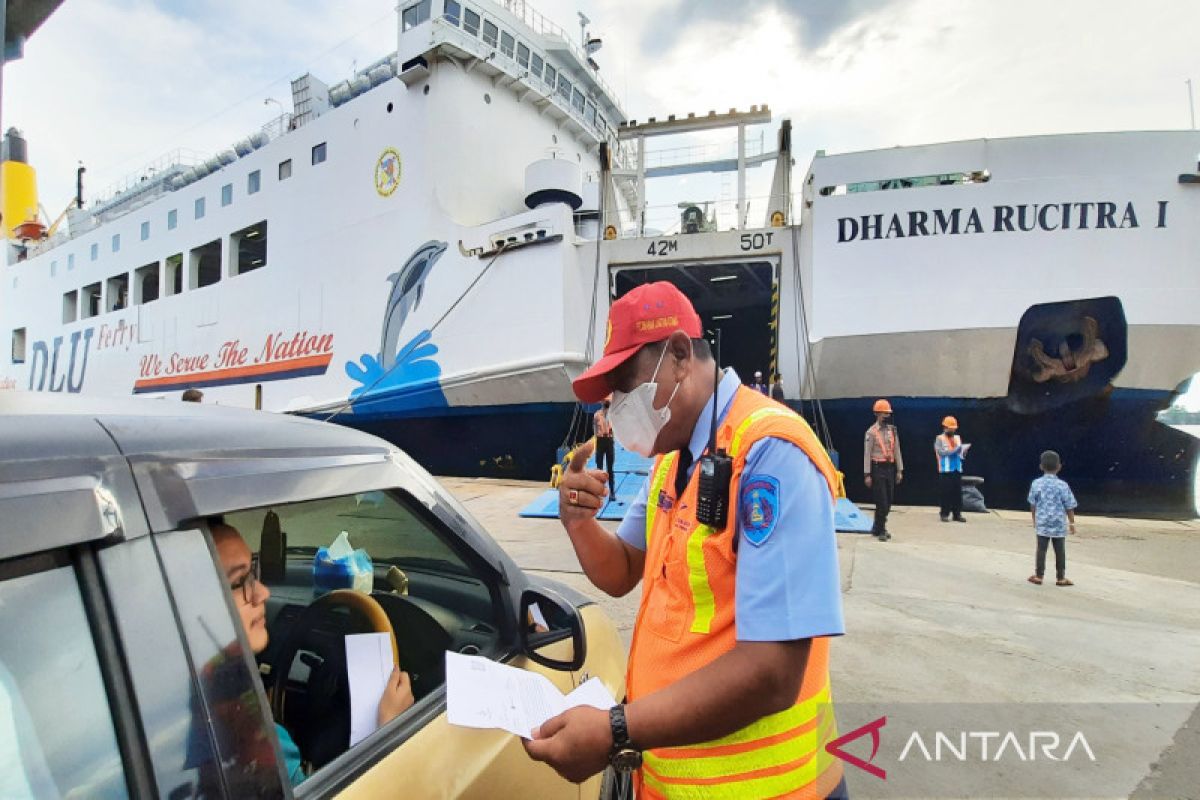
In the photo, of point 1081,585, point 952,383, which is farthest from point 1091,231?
point 1081,585

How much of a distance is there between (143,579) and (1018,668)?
13.1ft

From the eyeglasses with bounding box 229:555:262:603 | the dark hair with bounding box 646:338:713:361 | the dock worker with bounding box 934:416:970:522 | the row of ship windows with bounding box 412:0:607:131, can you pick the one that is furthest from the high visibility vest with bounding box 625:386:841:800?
the row of ship windows with bounding box 412:0:607:131

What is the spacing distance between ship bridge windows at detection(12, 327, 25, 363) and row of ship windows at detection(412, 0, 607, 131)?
20.7 m

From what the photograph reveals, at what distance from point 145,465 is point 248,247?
17.7 metres

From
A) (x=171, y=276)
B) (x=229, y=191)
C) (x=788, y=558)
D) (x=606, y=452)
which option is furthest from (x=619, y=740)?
(x=171, y=276)

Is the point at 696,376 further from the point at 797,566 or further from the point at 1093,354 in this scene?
the point at 1093,354

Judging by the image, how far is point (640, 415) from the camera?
4.37 ft

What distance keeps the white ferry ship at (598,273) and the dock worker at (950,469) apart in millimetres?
1438

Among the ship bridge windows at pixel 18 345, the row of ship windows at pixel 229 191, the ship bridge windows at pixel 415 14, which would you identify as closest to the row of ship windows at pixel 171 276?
the row of ship windows at pixel 229 191

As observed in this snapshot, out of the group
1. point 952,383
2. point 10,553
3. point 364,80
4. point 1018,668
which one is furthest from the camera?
point 364,80

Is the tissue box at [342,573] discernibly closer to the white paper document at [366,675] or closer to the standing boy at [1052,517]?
the white paper document at [366,675]

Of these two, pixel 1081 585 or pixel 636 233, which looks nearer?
pixel 1081 585

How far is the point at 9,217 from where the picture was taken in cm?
214

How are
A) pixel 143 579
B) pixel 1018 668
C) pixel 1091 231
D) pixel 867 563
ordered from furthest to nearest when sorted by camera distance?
1. pixel 1091 231
2. pixel 867 563
3. pixel 1018 668
4. pixel 143 579
